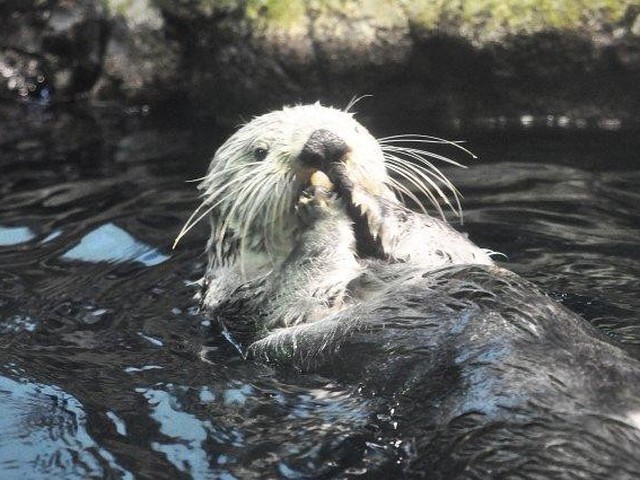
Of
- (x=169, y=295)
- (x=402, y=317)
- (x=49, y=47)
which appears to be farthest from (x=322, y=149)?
(x=49, y=47)

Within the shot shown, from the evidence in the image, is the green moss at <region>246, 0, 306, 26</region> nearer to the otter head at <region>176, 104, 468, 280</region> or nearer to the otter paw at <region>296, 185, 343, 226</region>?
the otter head at <region>176, 104, 468, 280</region>

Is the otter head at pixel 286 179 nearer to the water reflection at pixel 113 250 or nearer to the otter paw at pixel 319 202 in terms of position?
the otter paw at pixel 319 202

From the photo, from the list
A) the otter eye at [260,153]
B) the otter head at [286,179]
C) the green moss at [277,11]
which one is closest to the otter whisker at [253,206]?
the otter head at [286,179]

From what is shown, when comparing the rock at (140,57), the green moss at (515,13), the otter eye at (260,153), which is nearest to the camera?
the otter eye at (260,153)

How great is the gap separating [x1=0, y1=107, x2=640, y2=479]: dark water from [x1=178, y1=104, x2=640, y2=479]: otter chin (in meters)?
0.16

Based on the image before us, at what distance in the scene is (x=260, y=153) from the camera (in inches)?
180

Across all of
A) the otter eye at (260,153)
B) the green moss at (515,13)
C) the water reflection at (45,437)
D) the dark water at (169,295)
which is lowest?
the water reflection at (45,437)

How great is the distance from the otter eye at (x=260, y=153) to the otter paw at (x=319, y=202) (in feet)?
1.25

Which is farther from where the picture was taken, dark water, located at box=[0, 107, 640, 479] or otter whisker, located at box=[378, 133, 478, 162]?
otter whisker, located at box=[378, 133, 478, 162]

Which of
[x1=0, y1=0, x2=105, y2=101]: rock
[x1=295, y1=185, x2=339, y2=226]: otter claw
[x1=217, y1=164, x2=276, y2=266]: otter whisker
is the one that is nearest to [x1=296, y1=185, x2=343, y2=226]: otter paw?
[x1=295, y1=185, x2=339, y2=226]: otter claw

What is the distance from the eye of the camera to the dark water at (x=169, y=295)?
10.9ft

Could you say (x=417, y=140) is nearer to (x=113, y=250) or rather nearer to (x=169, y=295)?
(x=169, y=295)

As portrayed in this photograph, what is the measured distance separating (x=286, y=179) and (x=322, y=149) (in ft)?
0.77

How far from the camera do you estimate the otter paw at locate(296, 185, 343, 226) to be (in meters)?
4.23
